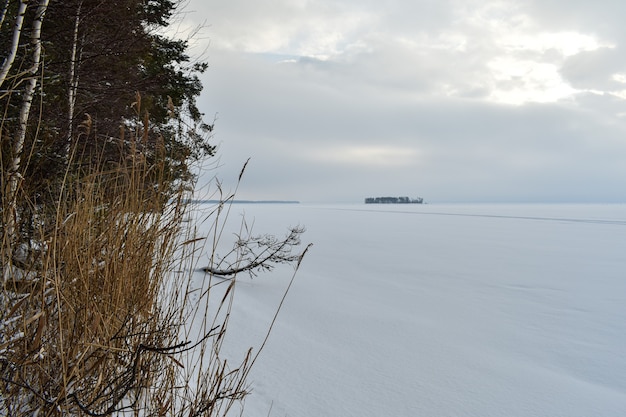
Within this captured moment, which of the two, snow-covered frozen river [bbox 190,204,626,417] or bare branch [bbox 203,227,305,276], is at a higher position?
bare branch [bbox 203,227,305,276]

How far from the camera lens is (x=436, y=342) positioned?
3695 mm

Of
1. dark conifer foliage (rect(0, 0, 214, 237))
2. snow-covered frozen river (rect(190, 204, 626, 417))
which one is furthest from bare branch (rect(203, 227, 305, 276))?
dark conifer foliage (rect(0, 0, 214, 237))

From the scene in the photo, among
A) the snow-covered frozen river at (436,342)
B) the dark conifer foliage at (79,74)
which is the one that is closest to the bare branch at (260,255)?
the snow-covered frozen river at (436,342)

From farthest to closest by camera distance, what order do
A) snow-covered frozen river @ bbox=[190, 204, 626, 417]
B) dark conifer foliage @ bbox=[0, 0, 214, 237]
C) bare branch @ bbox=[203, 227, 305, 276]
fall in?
1. dark conifer foliage @ bbox=[0, 0, 214, 237]
2. bare branch @ bbox=[203, 227, 305, 276]
3. snow-covered frozen river @ bbox=[190, 204, 626, 417]

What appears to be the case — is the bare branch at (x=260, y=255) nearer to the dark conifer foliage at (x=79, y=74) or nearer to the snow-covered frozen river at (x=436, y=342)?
the snow-covered frozen river at (x=436, y=342)

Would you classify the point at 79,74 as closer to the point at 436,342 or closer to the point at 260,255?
the point at 260,255

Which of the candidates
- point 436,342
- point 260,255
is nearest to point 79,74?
point 260,255

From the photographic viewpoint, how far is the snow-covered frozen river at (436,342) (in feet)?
8.41

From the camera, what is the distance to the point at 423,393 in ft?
8.80

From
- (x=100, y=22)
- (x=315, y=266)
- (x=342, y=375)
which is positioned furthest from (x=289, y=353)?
(x=100, y=22)

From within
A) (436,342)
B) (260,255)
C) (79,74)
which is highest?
(79,74)

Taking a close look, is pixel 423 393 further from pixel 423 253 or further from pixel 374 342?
pixel 423 253

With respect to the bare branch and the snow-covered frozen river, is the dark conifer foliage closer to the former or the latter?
the bare branch

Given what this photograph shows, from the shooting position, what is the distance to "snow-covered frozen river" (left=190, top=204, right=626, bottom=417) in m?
2.56
